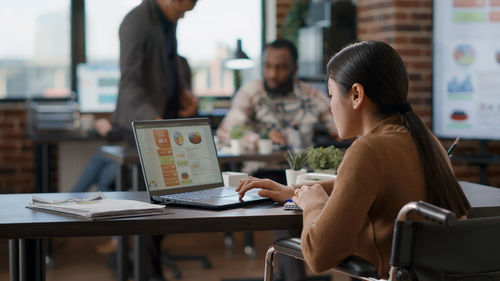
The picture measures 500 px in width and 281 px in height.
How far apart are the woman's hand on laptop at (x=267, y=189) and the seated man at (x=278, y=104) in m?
2.07

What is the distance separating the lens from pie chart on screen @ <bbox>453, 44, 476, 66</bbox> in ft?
14.4

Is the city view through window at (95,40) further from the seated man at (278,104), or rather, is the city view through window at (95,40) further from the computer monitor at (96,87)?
the seated man at (278,104)

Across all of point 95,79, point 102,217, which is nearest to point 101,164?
point 95,79

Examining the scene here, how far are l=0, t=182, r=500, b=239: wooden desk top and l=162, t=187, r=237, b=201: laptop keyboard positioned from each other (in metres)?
0.10

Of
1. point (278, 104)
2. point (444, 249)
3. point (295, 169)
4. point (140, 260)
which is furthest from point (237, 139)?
point (444, 249)

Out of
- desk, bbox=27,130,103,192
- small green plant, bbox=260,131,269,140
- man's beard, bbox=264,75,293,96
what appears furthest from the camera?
desk, bbox=27,130,103,192

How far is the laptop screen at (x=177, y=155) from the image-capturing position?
79.7 inches

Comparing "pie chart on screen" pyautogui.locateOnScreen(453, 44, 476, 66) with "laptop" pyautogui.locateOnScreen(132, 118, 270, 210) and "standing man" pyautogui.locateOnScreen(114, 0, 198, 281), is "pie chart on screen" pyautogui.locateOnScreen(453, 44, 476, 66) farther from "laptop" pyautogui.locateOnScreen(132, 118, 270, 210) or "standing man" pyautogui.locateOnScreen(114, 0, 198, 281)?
"laptop" pyautogui.locateOnScreen(132, 118, 270, 210)

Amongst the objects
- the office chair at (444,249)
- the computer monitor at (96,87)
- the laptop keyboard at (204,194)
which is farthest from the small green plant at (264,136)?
the office chair at (444,249)

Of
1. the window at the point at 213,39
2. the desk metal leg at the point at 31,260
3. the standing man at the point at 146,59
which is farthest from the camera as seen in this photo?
the window at the point at 213,39

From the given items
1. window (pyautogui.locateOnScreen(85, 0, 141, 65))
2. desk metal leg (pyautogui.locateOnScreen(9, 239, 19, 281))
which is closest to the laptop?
desk metal leg (pyautogui.locateOnScreen(9, 239, 19, 281))

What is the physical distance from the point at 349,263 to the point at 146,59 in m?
2.22

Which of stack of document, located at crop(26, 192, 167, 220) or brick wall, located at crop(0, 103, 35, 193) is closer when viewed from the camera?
stack of document, located at crop(26, 192, 167, 220)

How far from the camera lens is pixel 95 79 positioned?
541cm
